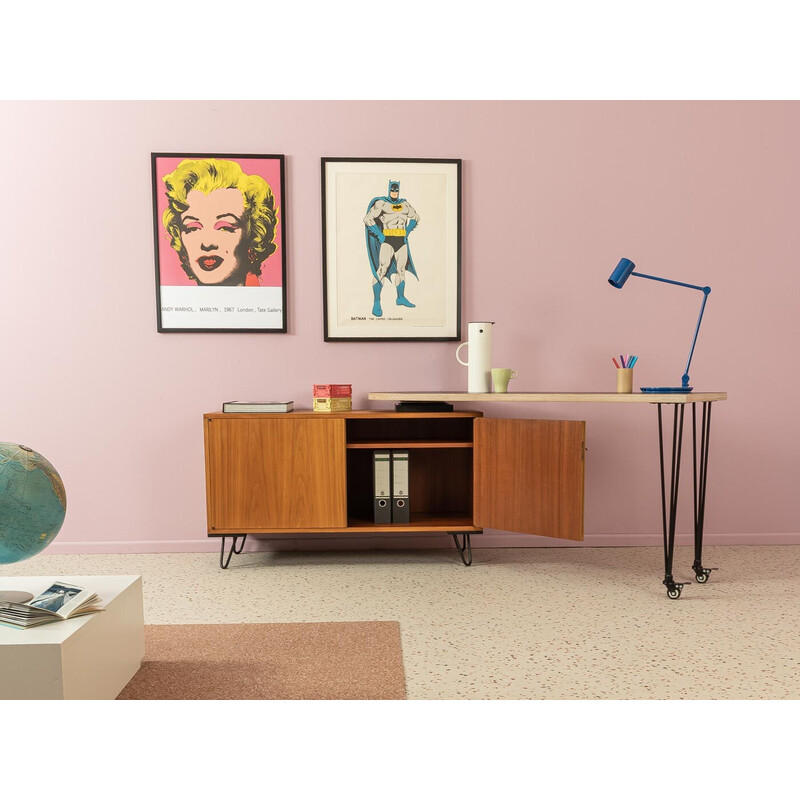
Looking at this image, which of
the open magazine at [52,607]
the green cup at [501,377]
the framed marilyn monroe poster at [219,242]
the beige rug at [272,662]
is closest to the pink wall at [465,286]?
the framed marilyn monroe poster at [219,242]

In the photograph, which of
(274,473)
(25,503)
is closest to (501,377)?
(274,473)

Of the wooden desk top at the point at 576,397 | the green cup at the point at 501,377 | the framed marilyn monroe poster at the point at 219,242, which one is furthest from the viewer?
the framed marilyn monroe poster at the point at 219,242

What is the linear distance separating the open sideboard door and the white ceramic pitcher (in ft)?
0.55

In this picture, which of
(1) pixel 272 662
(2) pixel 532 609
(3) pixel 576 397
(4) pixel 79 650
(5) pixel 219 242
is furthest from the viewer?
(5) pixel 219 242

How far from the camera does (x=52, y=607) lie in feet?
5.58

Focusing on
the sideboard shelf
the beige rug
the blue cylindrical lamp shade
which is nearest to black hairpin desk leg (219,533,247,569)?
the sideboard shelf

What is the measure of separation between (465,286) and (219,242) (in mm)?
1265

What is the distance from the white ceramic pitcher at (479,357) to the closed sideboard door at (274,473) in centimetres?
65

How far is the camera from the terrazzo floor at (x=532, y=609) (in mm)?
1922

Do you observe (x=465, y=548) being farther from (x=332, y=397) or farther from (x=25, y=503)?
A: (x=25, y=503)

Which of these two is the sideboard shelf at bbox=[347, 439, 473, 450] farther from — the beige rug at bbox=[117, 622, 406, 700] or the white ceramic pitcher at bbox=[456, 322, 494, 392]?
the beige rug at bbox=[117, 622, 406, 700]

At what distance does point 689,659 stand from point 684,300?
6.64 feet

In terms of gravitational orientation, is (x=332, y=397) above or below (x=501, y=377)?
below

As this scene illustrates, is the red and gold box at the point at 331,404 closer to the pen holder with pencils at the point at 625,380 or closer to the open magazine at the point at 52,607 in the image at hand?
the pen holder with pencils at the point at 625,380
